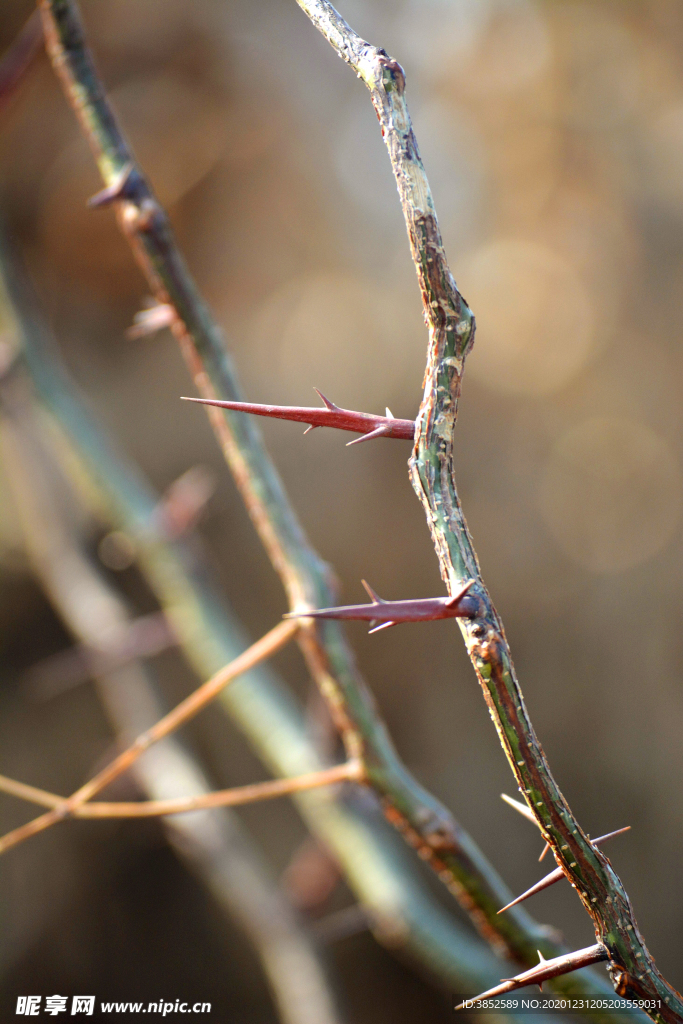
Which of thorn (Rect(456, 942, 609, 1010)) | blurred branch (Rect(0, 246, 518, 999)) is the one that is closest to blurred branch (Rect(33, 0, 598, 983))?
thorn (Rect(456, 942, 609, 1010))

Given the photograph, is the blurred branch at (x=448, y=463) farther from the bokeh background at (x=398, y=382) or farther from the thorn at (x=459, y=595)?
the bokeh background at (x=398, y=382)

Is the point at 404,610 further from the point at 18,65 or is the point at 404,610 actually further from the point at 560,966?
the point at 18,65

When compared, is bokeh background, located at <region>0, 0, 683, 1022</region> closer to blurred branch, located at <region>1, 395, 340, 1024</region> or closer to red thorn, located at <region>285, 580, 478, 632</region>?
blurred branch, located at <region>1, 395, 340, 1024</region>

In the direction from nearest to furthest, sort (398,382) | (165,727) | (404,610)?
(404,610) → (165,727) → (398,382)

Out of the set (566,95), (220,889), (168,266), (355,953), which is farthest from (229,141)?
(355,953)

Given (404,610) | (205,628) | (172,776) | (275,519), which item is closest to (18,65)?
(275,519)
